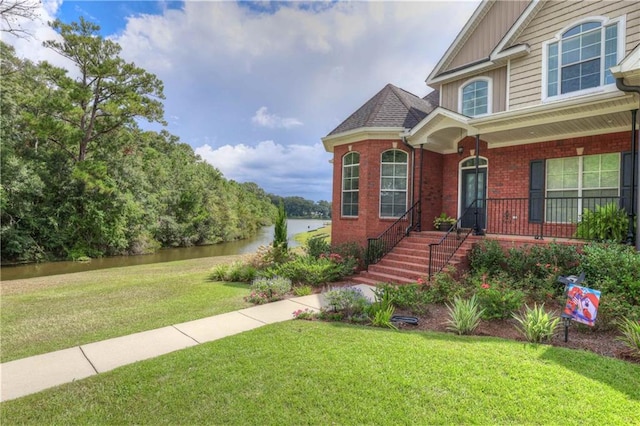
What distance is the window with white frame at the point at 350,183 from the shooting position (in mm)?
11625

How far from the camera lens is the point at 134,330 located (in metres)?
5.27

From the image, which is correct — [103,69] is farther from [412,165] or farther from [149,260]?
[412,165]

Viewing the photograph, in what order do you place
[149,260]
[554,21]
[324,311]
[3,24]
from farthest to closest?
[149,260] → [554,21] → [324,311] → [3,24]

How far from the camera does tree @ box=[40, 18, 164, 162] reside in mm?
18516

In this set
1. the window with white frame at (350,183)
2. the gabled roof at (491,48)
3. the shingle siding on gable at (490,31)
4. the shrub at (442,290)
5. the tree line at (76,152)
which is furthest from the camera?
the tree line at (76,152)

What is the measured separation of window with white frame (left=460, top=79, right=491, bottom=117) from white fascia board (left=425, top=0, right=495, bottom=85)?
1.32 metres

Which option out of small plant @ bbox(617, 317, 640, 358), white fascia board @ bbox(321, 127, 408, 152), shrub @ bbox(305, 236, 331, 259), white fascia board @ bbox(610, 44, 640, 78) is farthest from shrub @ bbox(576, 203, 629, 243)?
shrub @ bbox(305, 236, 331, 259)

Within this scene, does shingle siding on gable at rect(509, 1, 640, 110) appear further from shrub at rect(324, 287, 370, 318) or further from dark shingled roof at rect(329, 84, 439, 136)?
shrub at rect(324, 287, 370, 318)

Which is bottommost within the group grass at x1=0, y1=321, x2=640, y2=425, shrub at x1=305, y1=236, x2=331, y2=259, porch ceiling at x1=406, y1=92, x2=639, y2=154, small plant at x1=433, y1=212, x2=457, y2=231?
grass at x1=0, y1=321, x2=640, y2=425

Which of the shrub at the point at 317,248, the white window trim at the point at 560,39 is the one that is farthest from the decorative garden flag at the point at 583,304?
the shrub at the point at 317,248

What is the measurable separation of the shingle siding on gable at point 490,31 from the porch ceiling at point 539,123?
294 centimetres

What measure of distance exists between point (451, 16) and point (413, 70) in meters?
2.84

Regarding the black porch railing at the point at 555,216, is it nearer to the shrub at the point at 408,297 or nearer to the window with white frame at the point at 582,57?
the window with white frame at the point at 582,57

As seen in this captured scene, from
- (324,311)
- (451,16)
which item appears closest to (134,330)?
(324,311)
